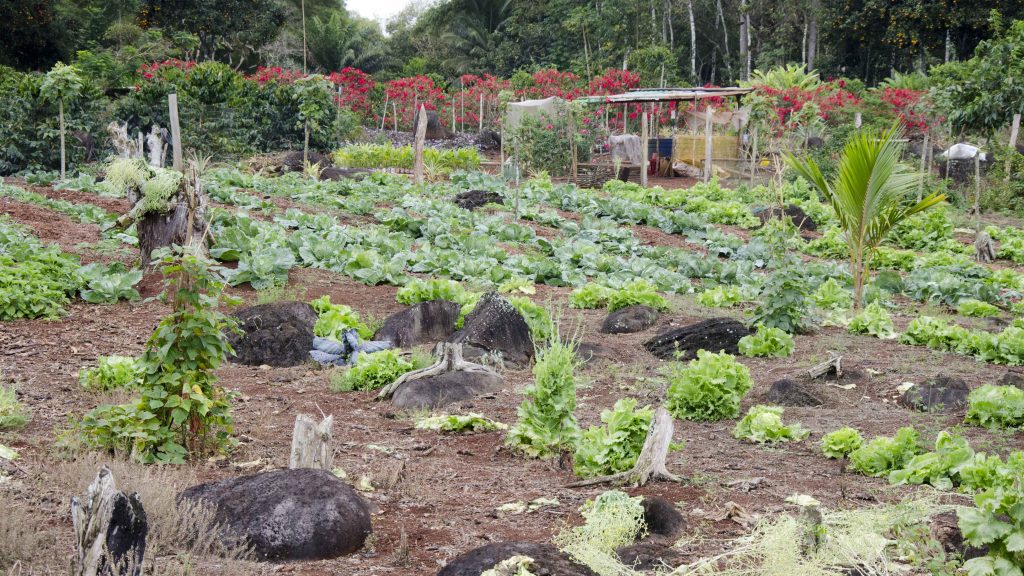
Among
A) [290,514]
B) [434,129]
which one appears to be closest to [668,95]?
[434,129]

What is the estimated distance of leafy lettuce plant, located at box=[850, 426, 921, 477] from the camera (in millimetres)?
4684

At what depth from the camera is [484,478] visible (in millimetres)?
4902

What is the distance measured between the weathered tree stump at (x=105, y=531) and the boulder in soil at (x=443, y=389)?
10.6 feet

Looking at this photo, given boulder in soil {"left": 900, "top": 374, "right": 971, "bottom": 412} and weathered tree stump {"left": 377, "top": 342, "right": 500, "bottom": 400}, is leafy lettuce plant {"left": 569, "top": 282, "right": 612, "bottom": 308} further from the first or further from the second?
boulder in soil {"left": 900, "top": 374, "right": 971, "bottom": 412}

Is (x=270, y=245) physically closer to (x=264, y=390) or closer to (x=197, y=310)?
(x=264, y=390)

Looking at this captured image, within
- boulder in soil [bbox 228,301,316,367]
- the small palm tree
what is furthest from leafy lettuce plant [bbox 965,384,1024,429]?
boulder in soil [bbox 228,301,316,367]

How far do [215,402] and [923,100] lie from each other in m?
18.6

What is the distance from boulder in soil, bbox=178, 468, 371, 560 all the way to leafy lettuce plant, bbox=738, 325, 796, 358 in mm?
4467

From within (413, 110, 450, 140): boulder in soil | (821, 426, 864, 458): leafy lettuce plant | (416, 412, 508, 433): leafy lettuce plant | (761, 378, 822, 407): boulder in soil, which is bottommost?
(416, 412, 508, 433): leafy lettuce plant

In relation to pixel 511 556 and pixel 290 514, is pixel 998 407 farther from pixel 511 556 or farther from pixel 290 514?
pixel 290 514

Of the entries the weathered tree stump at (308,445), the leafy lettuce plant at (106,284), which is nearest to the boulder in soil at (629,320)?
the leafy lettuce plant at (106,284)

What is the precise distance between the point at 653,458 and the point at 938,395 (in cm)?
257

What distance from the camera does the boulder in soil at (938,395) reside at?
19.4 ft

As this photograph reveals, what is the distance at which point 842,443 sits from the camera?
4.96 meters
